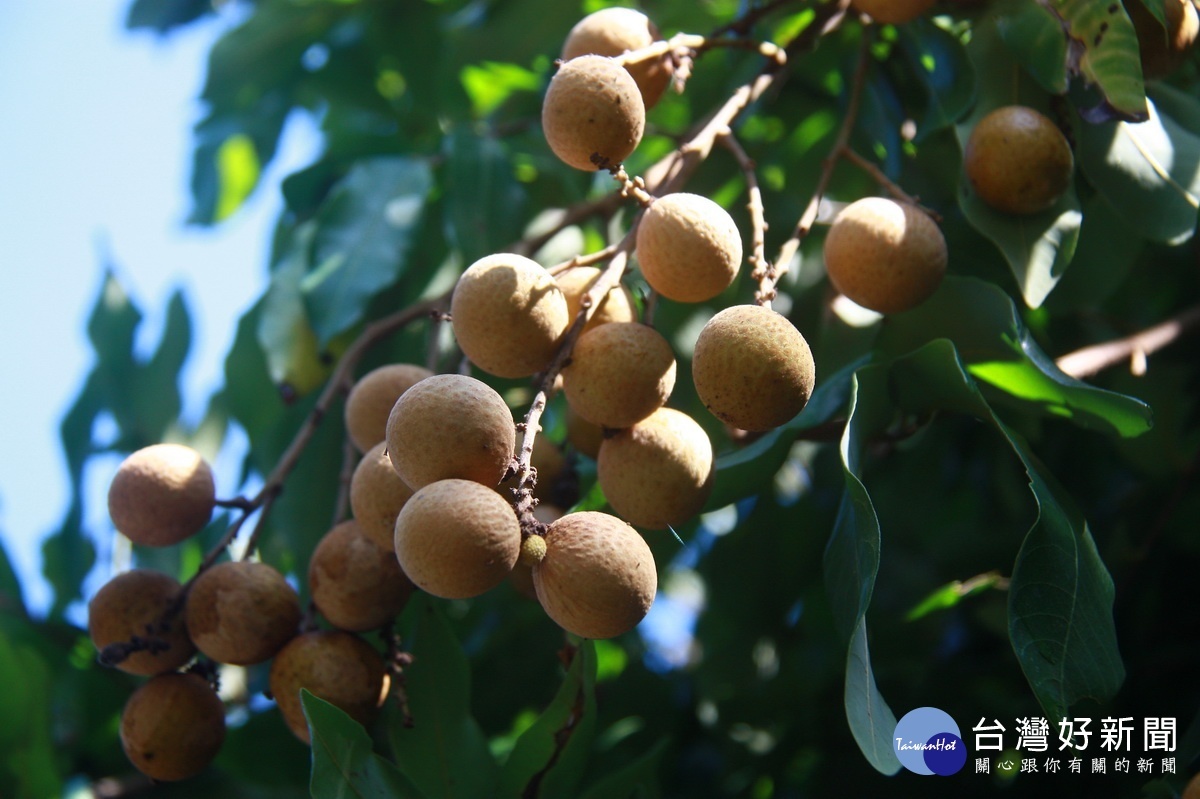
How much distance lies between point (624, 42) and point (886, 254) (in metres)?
0.28

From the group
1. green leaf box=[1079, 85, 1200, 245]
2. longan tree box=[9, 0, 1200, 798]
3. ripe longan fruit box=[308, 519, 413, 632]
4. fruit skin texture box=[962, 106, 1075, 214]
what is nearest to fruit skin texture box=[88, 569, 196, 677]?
longan tree box=[9, 0, 1200, 798]

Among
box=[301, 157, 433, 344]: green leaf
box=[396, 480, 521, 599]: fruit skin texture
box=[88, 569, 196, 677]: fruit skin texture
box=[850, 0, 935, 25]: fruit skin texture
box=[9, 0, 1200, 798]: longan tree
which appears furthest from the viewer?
box=[301, 157, 433, 344]: green leaf

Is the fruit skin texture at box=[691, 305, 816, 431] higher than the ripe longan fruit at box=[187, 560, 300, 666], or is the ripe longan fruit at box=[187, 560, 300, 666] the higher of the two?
the fruit skin texture at box=[691, 305, 816, 431]

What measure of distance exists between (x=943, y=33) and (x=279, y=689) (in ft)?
2.67

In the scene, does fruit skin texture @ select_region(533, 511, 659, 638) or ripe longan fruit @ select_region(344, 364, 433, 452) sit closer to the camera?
fruit skin texture @ select_region(533, 511, 659, 638)

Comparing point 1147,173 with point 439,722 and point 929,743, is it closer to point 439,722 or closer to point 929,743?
point 929,743

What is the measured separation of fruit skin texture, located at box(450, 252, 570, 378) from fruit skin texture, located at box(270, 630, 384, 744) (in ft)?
0.81

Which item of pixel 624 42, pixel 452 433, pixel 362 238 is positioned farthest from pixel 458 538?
pixel 362 238

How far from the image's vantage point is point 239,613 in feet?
2.40

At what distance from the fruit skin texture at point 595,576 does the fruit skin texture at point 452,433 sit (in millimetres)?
59

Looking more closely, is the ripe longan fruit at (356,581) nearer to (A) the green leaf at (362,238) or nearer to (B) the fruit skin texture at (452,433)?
(B) the fruit skin texture at (452,433)

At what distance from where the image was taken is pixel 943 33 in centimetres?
93

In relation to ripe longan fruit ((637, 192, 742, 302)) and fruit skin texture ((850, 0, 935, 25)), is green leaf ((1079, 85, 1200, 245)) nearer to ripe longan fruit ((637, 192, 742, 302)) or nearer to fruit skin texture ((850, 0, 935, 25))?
fruit skin texture ((850, 0, 935, 25))

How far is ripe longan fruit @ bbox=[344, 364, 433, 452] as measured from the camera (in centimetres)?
77
